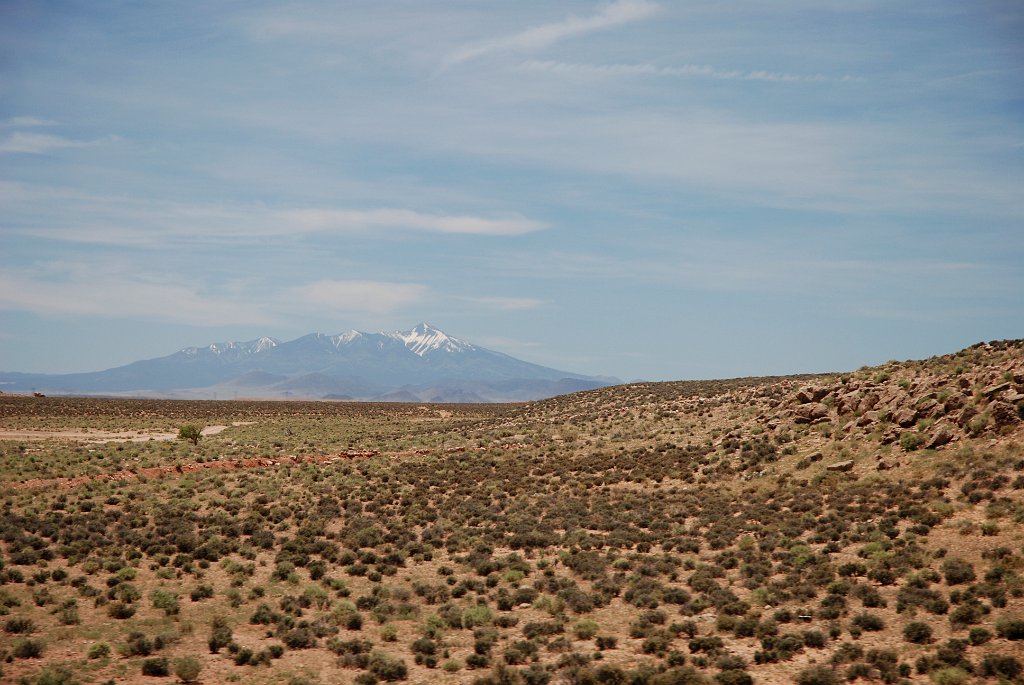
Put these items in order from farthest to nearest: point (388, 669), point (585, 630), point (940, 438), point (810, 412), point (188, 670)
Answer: point (810, 412), point (940, 438), point (585, 630), point (388, 669), point (188, 670)

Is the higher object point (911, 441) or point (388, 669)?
point (911, 441)

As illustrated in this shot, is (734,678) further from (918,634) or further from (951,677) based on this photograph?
(918,634)

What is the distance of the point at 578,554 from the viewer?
28844 mm

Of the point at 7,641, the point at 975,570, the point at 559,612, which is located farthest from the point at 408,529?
the point at 975,570

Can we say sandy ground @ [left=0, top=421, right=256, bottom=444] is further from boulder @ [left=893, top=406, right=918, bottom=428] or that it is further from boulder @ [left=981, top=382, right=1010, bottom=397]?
boulder @ [left=981, top=382, right=1010, bottom=397]

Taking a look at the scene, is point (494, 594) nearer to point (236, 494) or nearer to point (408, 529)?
point (408, 529)

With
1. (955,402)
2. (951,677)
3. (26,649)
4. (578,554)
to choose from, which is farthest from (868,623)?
(26,649)

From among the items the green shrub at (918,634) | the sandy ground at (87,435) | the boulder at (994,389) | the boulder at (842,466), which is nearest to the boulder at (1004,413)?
the boulder at (994,389)

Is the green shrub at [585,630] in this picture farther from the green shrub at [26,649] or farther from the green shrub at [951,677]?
the green shrub at [26,649]

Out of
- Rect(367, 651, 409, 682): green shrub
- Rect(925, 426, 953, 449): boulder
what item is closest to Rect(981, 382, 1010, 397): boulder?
Rect(925, 426, 953, 449): boulder

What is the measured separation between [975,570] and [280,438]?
63969mm

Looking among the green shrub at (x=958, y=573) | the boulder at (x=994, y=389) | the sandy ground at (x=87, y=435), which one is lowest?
the sandy ground at (x=87, y=435)

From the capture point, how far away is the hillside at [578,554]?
18.9 metres

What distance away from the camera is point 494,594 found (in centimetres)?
2488
